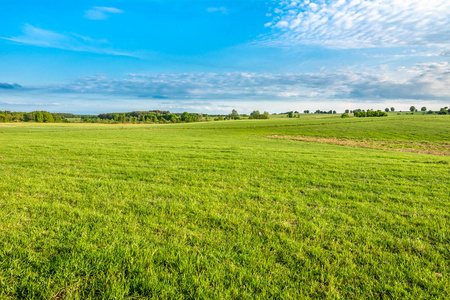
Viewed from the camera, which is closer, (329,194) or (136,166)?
(329,194)

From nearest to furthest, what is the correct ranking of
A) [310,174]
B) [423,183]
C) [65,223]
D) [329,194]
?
[65,223]
[329,194]
[423,183]
[310,174]

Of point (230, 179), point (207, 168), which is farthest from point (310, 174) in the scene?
point (207, 168)

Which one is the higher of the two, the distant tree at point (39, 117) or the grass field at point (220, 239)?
the distant tree at point (39, 117)

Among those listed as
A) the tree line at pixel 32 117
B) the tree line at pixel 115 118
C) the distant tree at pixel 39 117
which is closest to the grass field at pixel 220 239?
the tree line at pixel 115 118

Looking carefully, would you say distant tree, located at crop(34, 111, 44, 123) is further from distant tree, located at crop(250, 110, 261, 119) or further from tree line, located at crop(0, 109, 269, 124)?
distant tree, located at crop(250, 110, 261, 119)

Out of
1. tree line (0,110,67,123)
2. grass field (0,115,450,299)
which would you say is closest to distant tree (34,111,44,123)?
tree line (0,110,67,123)

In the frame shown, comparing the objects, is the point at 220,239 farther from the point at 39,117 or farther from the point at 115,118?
the point at 115,118

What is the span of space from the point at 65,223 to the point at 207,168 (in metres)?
6.49

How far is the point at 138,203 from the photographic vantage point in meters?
5.91

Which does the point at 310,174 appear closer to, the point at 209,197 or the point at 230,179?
the point at 230,179

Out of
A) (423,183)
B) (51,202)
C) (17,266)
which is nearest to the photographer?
(17,266)

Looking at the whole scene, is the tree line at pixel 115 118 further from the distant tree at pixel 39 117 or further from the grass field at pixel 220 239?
the grass field at pixel 220 239

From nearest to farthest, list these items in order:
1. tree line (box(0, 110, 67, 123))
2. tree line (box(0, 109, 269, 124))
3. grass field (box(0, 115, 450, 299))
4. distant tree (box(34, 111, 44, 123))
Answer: grass field (box(0, 115, 450, 299)) → distant tree (box(34, 111, 44, 123)) → tree line (box(0, 110, 67, 123)) → tree line (box(0, 109, 269, 124))

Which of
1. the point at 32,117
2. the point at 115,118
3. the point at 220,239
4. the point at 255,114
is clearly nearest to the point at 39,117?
the point at 32,117
